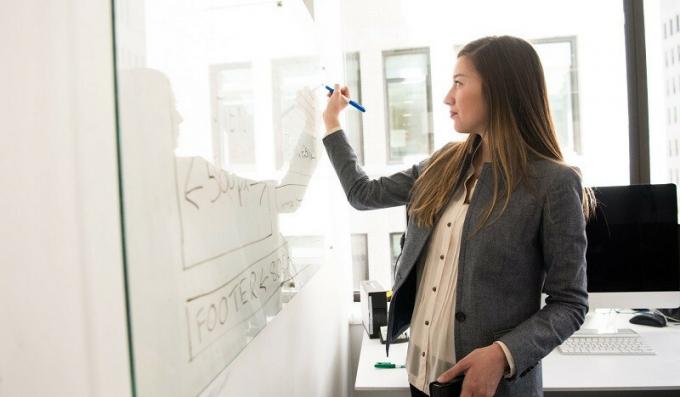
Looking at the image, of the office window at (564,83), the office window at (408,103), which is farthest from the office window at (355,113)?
the office window at (564,83)

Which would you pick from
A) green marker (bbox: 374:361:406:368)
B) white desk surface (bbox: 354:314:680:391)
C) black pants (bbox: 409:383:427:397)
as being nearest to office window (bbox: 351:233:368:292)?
white desk surface (bbox: 354:314:680:391)

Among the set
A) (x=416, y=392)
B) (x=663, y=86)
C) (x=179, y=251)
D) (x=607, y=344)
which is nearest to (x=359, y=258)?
(x=607, y=344)

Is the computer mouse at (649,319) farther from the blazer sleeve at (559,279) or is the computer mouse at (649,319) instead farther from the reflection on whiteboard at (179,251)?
the reflection on whiteboard at (179,251)

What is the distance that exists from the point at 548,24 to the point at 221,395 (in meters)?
2.57

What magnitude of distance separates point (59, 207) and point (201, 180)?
21 cm

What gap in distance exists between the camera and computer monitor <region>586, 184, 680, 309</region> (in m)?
1.70

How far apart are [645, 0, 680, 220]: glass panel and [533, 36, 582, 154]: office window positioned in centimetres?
35

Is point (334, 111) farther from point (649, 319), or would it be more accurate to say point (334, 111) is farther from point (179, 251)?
point (649, 319)

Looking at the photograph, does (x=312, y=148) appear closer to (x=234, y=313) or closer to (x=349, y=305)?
(x=234, y=313)

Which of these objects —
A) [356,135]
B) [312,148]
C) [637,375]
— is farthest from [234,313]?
[356,135]

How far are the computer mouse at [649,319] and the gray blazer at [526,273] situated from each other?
1158 millimetres

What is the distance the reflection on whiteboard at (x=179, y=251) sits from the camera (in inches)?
17.1

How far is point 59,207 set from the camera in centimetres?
39

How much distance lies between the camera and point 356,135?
2.61 metres
